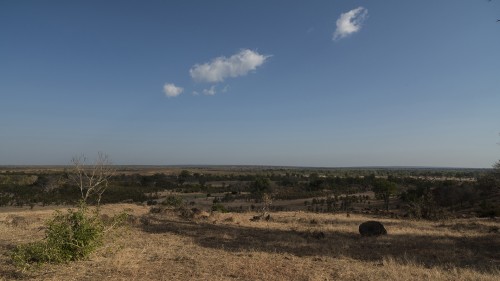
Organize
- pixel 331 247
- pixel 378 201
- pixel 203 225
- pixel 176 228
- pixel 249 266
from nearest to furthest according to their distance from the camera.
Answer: pixel 249 266 < pixel 331 247 < pixel 176 228 < pixel 203 225 < pixel 378 201

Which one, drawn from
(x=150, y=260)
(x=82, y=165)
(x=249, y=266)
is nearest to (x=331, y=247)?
(x=249, y=266)

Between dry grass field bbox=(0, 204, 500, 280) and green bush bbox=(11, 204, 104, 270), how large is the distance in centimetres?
34

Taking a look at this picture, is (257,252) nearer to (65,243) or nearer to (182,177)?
(65,243)

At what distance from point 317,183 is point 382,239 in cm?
5785

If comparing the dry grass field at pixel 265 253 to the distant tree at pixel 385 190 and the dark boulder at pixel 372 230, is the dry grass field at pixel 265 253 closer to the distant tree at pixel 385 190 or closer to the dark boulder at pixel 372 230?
the dark boulder at pixel 372 230

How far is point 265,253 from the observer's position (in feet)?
47.2

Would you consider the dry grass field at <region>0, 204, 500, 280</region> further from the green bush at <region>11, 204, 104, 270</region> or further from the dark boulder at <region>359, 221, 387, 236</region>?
the dark boulder at <region>359, 221, 387, 236</region>

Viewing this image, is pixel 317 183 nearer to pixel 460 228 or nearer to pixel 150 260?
pixel 460 228

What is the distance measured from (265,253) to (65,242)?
6733 millimetres

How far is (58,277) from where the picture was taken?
10016 mm

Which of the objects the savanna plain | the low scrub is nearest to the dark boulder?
the savanna plain

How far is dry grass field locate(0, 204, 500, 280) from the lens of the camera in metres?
10.9

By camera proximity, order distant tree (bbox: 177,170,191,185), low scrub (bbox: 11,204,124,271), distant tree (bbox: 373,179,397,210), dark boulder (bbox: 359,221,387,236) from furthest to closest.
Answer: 1. distant tree (bbox: 177,170,191,185)
2. distant tree (bbox: 373,179,397,210)
3. dark boulder (bbox: 359,221,387,236)
4. low scrub (bbox: 11,204,124,271)

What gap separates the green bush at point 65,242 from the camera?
1098cm
